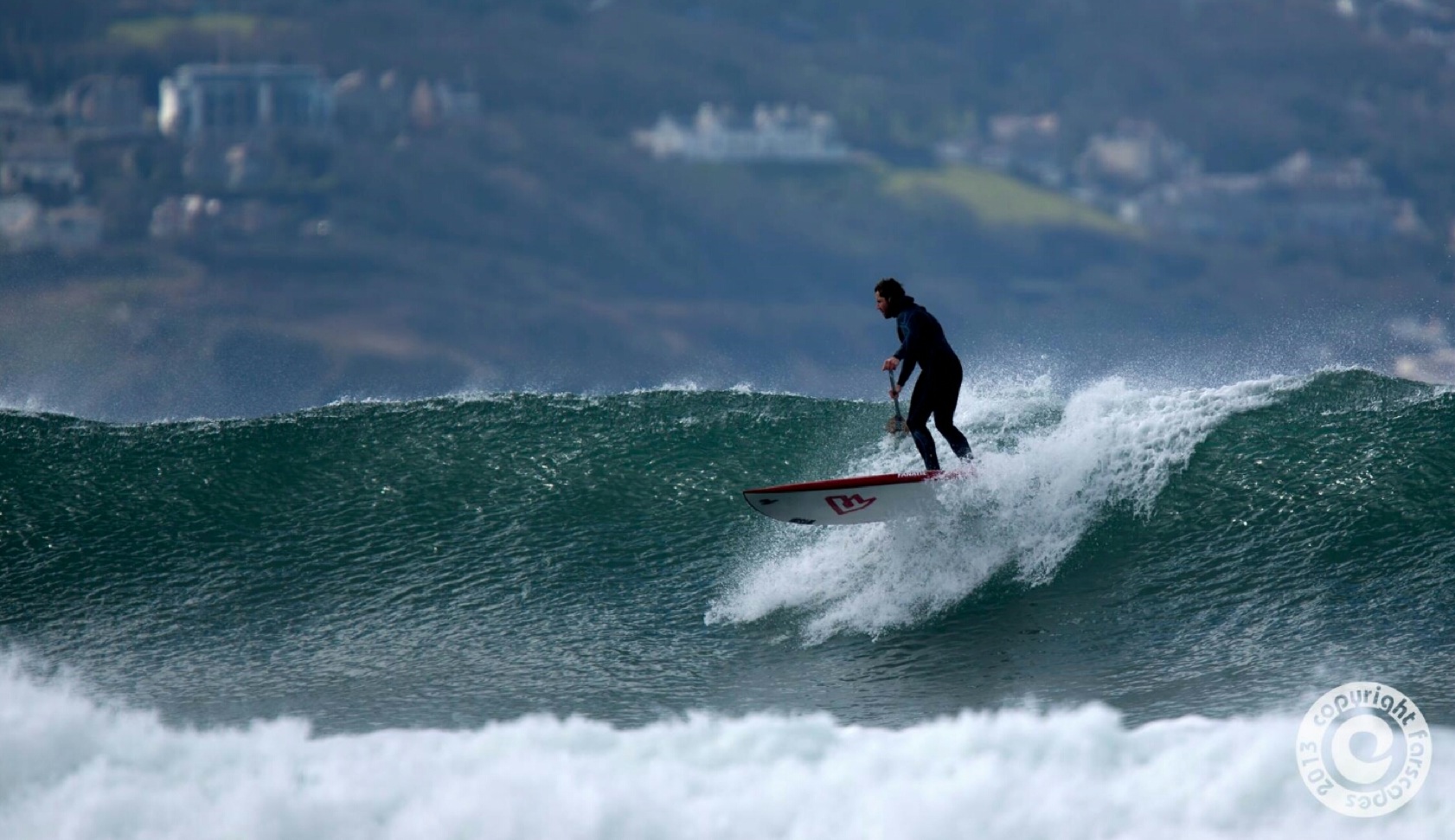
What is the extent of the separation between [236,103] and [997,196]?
51.2m

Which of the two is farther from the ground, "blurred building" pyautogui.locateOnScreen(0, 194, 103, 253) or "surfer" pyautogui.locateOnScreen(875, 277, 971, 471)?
"surfer" pyautogui.locateOnScreen(875, 277, 971, 471)

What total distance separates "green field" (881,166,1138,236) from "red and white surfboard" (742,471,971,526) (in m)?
95.3

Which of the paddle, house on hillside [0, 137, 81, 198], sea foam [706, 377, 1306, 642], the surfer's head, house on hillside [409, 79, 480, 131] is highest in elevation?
the surfer's head

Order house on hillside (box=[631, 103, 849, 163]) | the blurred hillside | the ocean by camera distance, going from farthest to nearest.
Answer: house on hillside (box=[631, 103, 849, 163]) < the blurred hillside < the ocean

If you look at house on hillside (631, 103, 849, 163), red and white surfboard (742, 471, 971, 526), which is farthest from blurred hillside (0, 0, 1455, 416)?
red and white surfboard (742, 471, 971, 526)

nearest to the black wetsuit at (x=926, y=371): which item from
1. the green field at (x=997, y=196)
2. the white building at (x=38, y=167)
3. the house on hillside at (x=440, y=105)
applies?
the green field at (x=997, y=196)

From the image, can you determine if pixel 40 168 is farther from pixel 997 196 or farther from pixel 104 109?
pixel 997 196

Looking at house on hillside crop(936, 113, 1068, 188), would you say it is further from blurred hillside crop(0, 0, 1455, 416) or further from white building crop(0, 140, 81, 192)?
white building crop(0, 140, 81, 192)

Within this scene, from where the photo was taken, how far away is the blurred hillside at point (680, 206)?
298ft

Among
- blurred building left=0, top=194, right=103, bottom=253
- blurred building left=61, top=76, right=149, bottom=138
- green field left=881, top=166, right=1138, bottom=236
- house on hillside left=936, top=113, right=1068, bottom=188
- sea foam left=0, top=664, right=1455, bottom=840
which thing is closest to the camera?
sea foam left=0, top=664, right=1455, bottom=840

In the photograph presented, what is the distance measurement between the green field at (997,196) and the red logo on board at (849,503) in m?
95.4

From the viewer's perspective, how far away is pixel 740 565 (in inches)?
396

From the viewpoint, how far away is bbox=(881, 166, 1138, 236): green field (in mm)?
101938

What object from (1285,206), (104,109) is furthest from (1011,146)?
→ (104,109)
